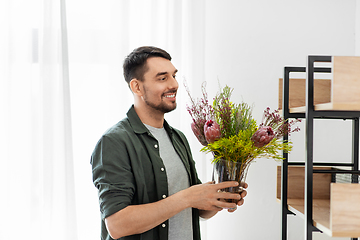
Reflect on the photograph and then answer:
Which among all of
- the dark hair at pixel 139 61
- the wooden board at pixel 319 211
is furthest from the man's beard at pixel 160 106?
the wooden board at pixel 319 211

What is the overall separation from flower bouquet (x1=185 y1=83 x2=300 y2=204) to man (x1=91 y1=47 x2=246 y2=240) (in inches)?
2.7

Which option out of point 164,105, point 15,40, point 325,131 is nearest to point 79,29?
point 15,40

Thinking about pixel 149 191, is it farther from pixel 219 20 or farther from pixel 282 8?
pixel 282 8

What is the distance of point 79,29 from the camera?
6.65 ft

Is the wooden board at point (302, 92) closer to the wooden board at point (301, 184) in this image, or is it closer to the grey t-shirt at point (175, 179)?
the wooden board at point (301, 184)

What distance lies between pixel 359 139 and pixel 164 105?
146 centimetres

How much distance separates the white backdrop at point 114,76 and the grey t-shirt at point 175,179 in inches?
25.2

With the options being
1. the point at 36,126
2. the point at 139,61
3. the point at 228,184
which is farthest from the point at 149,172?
the point at 36,126

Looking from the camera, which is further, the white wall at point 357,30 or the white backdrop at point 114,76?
the white wall at point 357,30

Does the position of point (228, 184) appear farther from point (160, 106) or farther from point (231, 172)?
point (160, 106)

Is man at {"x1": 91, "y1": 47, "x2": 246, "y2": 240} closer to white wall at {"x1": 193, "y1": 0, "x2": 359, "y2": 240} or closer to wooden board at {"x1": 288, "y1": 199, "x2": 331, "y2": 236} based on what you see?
wooden board at {"x1": 288, "y1": 199, "x2": 331, "y2": 236}

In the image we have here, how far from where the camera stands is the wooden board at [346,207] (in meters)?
1.09

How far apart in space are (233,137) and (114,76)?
1236 millimetres

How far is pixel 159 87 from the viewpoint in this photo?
1316 mm
